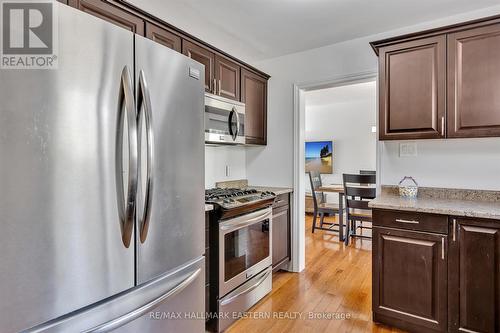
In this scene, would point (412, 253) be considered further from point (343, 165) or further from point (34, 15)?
point (343, 165)

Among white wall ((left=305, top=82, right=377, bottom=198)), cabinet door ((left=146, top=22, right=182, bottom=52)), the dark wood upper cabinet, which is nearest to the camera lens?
cabinet door ((left=146, top=22, right=182, bottom=52))

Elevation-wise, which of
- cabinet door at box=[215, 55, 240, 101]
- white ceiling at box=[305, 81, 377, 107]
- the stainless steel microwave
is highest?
white ceiling at box=[305, 81, 377, 107]

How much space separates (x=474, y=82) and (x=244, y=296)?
2312 millimetres

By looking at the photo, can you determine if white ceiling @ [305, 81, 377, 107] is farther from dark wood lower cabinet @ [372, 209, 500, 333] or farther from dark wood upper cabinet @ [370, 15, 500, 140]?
dark wood lower cabinet @ [372, 209, 500, 333]

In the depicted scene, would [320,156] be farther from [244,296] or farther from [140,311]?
[140,311]

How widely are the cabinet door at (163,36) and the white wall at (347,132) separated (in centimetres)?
461

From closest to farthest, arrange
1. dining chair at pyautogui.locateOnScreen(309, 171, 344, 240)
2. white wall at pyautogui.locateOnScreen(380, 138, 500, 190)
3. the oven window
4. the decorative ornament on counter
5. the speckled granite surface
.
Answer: the oven window < white wall at pyautogui.locateOnScreen(380, 138, 500, 190) < the decorative ornament on counter < the speckled granite surface < dining chair at pyautogui.locateOnScreen(309, 171, 344, 240)

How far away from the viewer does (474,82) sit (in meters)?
1.98

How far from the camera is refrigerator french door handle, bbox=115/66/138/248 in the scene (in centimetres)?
104

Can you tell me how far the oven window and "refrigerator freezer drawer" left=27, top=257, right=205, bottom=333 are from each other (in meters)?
0.55

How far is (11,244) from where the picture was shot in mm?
786

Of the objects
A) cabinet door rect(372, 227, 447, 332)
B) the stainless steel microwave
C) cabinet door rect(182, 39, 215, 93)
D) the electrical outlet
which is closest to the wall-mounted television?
the electrical outlet

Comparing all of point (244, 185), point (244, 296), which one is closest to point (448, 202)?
point (244, 296)

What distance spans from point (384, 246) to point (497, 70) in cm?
143
